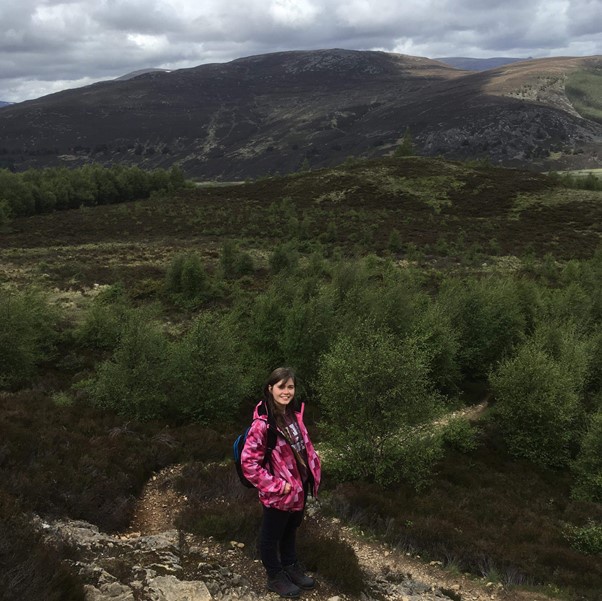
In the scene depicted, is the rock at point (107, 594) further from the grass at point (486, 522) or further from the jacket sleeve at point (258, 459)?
the grass at point (486, 522)

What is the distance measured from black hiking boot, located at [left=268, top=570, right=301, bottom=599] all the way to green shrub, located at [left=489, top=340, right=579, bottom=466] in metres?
16.0

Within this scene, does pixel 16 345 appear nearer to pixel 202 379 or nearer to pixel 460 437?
pixel 202 379

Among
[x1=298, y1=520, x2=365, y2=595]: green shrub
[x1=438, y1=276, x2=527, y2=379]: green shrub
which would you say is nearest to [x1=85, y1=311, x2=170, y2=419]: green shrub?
[x1=298, y1=520, x2=365, y2=595]: green shrub

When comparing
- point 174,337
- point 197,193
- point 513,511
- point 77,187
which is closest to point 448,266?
point 174,337

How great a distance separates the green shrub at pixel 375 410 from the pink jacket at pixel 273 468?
7495mm

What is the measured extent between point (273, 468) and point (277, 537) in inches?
46.0

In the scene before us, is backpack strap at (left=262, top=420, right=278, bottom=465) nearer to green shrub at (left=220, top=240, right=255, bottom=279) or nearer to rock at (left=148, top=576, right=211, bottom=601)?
rock at (left=148, top=576, right=211, bottom=601)

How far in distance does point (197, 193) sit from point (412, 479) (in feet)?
281

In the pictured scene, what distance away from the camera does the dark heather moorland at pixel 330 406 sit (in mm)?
9555

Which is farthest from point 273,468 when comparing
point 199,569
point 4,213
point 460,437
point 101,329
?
point 4,213

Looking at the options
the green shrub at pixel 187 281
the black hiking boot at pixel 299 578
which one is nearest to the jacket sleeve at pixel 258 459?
the black hiking boot at pixel 299 578

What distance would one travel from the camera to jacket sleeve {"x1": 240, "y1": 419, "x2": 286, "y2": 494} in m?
5.80

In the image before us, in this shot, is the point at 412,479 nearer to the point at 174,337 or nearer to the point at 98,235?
the point at 174,337

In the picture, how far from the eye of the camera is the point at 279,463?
596 cm
